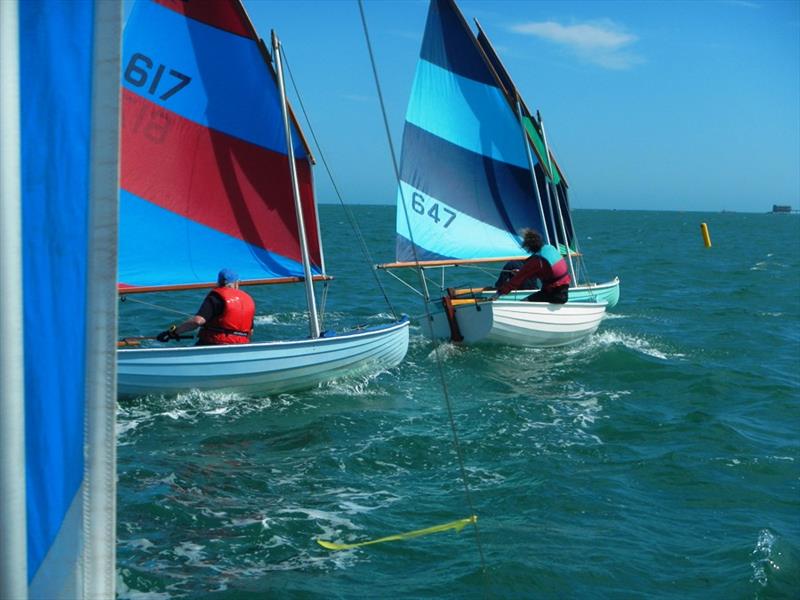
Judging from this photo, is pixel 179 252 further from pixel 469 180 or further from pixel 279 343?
pixel 469 180

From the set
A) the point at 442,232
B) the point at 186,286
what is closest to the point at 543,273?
the point at 442,232

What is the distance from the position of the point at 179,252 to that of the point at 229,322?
1565mm

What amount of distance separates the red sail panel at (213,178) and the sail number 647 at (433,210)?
4.83 metres

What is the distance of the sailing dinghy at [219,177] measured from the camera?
1131 cm

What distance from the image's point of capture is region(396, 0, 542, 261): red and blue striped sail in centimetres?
1691

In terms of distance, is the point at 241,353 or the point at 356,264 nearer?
the point at 241,353

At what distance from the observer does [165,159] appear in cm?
1155

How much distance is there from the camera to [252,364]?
10805 mm

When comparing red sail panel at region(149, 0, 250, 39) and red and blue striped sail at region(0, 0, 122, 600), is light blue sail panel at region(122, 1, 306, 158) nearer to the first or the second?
red sail panel at region(149, 0, 250, 39)

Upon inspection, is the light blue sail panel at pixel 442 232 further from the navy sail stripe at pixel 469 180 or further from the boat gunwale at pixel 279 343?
the boat gunwale at pixel 279 343

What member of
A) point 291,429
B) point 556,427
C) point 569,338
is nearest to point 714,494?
point 556,427

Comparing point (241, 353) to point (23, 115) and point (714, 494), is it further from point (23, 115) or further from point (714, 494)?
point (23, 115)

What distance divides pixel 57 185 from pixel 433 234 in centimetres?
1492

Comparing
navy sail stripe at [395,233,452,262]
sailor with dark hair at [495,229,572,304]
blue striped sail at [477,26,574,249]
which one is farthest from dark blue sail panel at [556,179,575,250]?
sailor with dark hair at [495,229,572,304]
